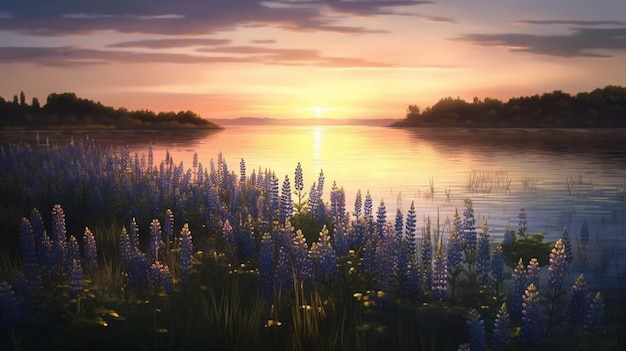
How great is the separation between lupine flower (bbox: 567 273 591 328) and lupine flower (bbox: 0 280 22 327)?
5.74 metres

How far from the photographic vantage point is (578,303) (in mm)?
6883

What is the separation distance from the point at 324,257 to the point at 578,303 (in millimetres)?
2800

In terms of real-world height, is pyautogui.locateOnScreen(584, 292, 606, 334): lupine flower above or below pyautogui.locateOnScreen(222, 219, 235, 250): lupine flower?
below

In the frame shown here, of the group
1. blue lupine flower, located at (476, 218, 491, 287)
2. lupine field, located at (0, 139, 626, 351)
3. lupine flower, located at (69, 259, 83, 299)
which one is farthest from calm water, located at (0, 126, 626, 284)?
lupine flower, located at (69, 259, 83, 299)

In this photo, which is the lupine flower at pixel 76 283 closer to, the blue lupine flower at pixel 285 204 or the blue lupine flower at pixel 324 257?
the blue lupine flower at pixel 324 257

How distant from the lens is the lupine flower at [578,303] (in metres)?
6.83

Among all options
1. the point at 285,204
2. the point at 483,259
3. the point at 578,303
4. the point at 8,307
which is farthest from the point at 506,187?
the point at 8,307

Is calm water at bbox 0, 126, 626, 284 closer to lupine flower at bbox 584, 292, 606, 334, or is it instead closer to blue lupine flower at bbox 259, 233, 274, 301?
lupine flower at bbox 584, 292, 606, 334

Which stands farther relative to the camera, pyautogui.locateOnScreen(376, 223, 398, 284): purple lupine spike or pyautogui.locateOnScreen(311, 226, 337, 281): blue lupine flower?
pyautogui.locateOnScreen(376, 223, 398, 284): purple lupine spike

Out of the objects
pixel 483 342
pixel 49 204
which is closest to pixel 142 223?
pixel 49 204

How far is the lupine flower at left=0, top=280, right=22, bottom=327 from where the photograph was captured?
7.11 m

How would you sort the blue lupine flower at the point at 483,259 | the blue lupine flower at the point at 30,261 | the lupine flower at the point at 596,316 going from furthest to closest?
the blue lupine flower at the point at 483,259, the blue lupine flower at the point at 30,261, the lupine flower at the point at 596,316

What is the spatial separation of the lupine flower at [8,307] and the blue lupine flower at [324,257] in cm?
330

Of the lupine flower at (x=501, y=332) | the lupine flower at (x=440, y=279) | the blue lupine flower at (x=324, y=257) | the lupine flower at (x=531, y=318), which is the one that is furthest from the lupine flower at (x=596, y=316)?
the blue lupine flower at (x=324, y=257)
